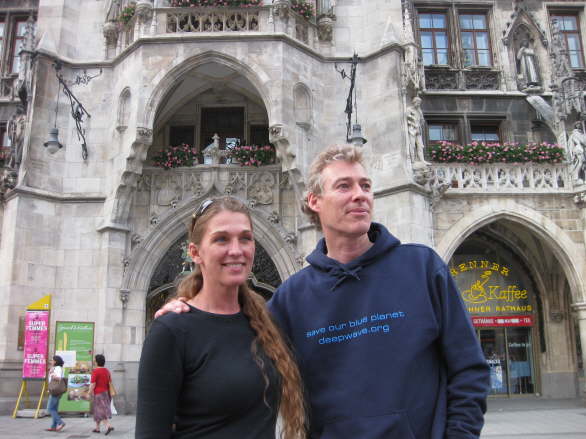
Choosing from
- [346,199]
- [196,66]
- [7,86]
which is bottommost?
[346,199]

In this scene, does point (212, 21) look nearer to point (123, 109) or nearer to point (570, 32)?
point (123, 109)

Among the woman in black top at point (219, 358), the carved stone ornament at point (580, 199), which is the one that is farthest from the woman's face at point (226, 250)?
the carved stone ornament at point (580, 199)

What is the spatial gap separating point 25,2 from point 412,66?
495 inches

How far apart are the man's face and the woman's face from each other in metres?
0.35

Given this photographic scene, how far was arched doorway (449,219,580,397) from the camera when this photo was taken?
1501 centimetres

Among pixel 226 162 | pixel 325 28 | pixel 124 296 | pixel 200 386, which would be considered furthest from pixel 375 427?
pixel 325 28

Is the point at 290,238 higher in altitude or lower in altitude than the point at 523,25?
lower

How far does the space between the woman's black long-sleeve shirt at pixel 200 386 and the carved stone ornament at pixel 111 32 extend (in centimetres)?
1401

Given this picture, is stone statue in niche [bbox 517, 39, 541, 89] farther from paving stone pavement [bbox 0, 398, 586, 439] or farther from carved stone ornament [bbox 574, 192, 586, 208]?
paving stone pavement [bbox 0, 398, 586, 439]

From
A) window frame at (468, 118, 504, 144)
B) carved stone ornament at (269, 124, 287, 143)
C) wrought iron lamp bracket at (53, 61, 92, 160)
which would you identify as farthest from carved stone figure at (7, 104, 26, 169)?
window frame at (468, 118, 504, 144)

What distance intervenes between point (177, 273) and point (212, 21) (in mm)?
6328

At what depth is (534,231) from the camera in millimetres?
13109

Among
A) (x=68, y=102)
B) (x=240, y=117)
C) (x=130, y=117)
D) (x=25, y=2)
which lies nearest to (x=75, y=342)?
(x=130, y=117)

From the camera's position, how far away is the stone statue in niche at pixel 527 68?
15531 mm
